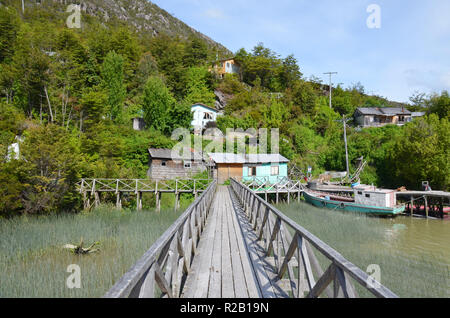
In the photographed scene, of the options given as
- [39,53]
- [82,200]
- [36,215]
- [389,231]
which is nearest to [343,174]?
[389,231]

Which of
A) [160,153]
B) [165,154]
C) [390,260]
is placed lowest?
[390,260]

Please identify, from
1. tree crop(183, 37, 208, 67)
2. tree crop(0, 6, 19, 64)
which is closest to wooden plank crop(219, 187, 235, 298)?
tree crop(0, 6, 19, 64)

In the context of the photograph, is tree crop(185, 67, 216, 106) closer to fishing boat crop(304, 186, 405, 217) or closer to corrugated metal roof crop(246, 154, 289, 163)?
corrugated metal roof crop(246, 154, 289, 163)

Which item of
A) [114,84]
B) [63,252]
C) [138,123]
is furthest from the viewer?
[138,123]

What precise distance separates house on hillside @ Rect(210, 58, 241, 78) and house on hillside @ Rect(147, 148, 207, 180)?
25.9 metres

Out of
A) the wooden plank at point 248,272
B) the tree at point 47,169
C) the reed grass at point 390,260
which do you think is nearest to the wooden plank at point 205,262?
the wooden plank at point 248,272

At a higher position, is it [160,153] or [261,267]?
[160,153]

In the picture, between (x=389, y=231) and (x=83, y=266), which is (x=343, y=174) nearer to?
(x=389, y=231)

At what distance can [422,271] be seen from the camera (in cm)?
779

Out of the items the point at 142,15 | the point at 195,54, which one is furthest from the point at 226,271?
the point at 142,15

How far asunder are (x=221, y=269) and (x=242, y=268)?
1.30 ft

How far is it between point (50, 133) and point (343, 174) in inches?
1215

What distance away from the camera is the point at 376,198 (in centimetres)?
1908

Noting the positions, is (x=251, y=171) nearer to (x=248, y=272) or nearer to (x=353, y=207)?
(x=353, y=207)
